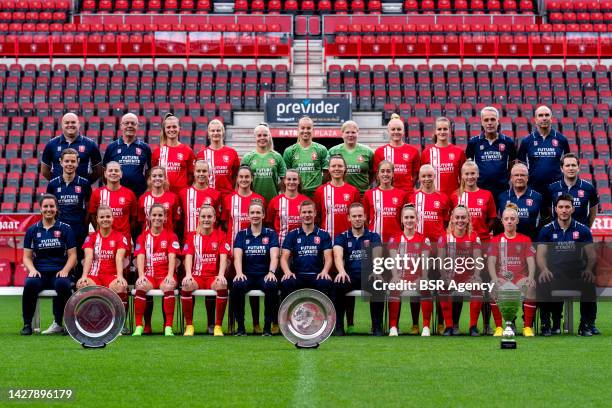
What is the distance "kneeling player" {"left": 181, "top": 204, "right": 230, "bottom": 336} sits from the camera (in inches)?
362

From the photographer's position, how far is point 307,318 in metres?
7.86

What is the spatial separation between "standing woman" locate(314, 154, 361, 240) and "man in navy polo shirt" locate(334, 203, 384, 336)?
0.31 meters

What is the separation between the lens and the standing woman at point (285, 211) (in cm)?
952

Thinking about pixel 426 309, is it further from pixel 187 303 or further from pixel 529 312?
pixel 187 303

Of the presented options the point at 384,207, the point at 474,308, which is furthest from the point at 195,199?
the point at 474,308

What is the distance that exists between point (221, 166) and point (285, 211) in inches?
30.9

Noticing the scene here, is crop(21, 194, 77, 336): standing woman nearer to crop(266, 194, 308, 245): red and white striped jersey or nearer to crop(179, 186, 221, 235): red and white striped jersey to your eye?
crop(179, 186, 221, 235): red and white striped jersey

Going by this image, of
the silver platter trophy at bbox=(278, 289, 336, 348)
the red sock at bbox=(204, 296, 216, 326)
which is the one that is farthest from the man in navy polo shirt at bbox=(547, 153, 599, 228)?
the red sock at bbox=(204, 296, 216, 326)

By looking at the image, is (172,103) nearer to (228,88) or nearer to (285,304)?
(228,88)

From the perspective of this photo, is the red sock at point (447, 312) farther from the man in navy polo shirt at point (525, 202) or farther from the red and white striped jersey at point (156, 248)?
the red and white striped jersey at point (156, 248)

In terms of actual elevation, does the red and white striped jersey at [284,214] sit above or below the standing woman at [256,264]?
above

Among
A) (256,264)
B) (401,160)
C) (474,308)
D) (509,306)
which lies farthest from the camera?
(401,160)

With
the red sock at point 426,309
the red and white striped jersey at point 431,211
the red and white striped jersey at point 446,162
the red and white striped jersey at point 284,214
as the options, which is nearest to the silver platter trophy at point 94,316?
the red and white striped jersey at point 284,214

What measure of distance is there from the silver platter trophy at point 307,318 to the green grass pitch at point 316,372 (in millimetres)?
124
